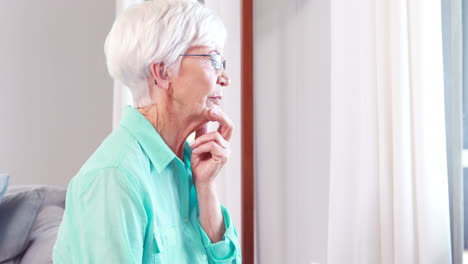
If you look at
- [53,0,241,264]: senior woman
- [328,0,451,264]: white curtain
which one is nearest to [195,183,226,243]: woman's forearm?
[53,0,241,264]: senior woman

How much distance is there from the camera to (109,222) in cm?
104

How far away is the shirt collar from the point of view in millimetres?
1205

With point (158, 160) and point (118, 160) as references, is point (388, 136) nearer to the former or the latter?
point (158, 160)

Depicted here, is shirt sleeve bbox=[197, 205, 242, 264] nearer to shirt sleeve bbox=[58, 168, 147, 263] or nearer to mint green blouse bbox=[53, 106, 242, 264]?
mint green blouse bbox=[53, 106, 242, 264]

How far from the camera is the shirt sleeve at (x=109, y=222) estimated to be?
1030 millimetres

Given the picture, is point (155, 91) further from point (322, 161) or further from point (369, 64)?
point (322, 161)

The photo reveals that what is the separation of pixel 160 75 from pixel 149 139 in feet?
0.46

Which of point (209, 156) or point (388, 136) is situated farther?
point (388, 136)

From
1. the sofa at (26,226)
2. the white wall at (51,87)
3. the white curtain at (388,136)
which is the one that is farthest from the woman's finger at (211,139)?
the white wall at (51,87)

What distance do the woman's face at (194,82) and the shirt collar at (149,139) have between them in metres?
0.09

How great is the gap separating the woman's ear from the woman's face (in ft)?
0.05

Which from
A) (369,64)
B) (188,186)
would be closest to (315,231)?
(369,64)

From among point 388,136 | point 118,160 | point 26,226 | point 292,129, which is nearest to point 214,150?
point 118,160

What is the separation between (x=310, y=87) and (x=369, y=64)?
546 millimetres
